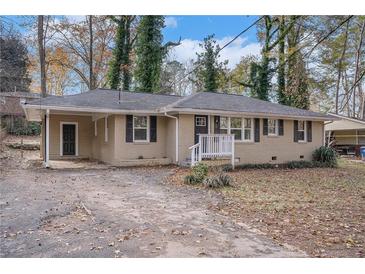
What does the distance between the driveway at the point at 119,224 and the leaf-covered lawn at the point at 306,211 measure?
407mm

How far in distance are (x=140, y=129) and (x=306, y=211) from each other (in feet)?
29.7

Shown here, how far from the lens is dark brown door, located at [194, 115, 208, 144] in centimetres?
1343

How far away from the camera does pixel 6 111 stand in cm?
2420

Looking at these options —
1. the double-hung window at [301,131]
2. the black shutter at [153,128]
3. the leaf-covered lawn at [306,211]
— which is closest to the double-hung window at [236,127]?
the black shutter at [153,128]

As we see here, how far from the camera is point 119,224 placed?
4.82 m

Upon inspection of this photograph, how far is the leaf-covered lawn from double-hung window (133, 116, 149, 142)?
542 centimetres

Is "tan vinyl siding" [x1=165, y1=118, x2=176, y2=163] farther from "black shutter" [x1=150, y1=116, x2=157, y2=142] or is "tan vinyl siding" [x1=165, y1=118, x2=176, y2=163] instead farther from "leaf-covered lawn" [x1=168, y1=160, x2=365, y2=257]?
"leaf-covered lawn" [x1=168, y1=160, x2=365, y2=257]

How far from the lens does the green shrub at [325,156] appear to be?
15916mm

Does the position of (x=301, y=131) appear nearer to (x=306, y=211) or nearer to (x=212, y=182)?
(x=212, y=182)

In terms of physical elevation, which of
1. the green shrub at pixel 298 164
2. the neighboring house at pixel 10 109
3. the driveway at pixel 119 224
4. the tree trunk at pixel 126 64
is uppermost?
the tree trunk at pixel 126 64

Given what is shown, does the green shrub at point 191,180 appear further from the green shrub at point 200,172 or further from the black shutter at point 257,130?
the black shutter at point 257,130

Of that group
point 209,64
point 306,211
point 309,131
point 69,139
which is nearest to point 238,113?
point 309,131

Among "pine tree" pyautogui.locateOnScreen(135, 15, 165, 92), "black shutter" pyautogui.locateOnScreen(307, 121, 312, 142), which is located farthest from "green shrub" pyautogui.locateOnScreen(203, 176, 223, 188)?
"pine tree" pyautogui.locateOnScreen(135, 15, 165, 92)
